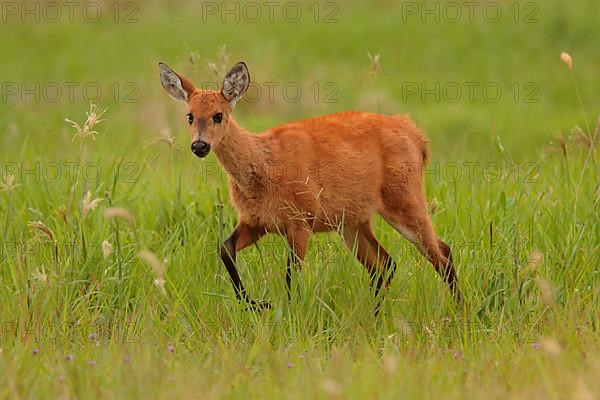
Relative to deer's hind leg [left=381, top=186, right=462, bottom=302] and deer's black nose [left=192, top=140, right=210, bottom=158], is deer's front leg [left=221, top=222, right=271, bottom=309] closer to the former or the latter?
deer's black nose [left=192, top=140, right=210, bottom=158]

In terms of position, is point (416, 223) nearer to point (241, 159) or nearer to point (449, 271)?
point (449, 271)

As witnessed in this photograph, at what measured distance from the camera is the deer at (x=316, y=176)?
7039 mm

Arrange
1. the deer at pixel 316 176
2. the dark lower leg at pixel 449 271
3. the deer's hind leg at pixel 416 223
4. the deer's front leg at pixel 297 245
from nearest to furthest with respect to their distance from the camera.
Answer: the dark lower leg at pixel 449 271 → the deer's front leg at pixel 297 245 → the deer at pixel 316 176 → the deer's hind leg at pixel 416 223

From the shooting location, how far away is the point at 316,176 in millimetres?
7301

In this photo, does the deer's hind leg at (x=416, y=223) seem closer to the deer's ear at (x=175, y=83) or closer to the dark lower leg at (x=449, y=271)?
the dark lower leg at (x=449, y=271)

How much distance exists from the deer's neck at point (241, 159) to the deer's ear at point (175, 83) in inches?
13.3

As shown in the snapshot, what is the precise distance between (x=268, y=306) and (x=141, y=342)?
89cm

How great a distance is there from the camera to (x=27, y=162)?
898cm

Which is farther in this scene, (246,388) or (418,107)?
(418,107)

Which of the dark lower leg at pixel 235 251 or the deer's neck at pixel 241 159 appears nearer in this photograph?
the dark lower leg at pixel 235 251

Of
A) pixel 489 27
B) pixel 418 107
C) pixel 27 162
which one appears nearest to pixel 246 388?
pixel 27 162

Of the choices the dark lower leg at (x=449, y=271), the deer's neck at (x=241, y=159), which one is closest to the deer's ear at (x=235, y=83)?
the deer's neck at (x=241, y=159)

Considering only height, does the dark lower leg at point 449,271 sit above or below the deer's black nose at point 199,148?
below

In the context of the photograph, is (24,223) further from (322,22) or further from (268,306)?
(322,22)
